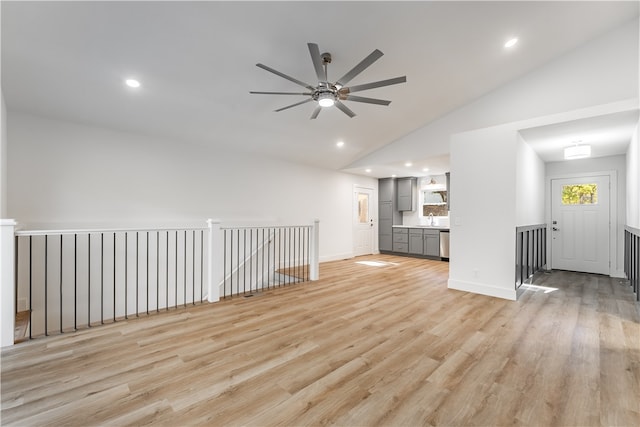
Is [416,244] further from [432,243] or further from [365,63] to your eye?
[365,63]

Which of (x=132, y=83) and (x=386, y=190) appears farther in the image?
(x=386, y=190)

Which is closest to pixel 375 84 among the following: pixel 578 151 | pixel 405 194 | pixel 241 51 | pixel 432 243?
pixel 241 51

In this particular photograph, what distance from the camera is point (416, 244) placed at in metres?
8.16

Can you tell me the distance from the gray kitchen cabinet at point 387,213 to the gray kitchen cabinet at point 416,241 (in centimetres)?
69

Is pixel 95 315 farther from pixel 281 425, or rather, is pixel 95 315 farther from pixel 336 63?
pixel 336 63

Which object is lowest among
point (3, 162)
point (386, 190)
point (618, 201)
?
point (618, 201)

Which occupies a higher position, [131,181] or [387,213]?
[131,181]

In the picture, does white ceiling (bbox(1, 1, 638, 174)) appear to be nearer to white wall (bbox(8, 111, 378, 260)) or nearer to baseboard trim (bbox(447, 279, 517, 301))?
white wall (bbox(8, 111, 378, 260))

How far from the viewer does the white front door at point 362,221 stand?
852 cm

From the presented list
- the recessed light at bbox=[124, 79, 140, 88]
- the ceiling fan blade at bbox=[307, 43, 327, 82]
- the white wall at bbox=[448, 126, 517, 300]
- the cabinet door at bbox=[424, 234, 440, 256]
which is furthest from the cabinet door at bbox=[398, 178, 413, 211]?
the recessed light at bbox=[124, 79, 140, 88]

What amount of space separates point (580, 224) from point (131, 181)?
9066 mm

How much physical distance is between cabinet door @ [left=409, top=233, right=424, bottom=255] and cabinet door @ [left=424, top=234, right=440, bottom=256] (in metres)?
0.12

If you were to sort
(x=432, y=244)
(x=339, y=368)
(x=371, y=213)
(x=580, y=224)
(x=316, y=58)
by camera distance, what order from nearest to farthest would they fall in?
1. (x=339, y=368)
2. (x=316, y=58)
3. (x=580, y=224)
4. (x=432, y=244)
5. (x=371, y=213)

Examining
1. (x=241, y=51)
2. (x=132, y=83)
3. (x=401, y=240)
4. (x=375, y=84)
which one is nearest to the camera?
(x=375, y=84)
